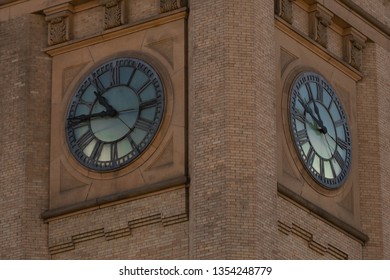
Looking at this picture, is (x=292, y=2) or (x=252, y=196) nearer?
(x=252, y=196)

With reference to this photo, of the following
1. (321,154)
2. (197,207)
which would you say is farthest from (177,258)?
(321,154)

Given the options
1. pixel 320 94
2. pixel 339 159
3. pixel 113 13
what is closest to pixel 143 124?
pixel 113 13

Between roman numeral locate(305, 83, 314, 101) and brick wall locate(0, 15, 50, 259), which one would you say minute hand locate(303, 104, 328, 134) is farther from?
brick wall locate(0, 15, 50, 259)

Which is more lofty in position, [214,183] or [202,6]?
[202,6]

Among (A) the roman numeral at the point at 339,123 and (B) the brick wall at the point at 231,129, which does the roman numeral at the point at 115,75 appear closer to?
(B) the brick wall at the point at 231,129

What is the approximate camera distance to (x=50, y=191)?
5125cm

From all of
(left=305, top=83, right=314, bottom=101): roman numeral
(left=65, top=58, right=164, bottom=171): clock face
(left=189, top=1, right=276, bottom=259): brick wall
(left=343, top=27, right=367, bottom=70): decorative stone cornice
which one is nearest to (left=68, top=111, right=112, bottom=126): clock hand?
(left=65, top=58, right=164, bottom=171): clock face

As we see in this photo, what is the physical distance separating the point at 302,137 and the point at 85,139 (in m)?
3.75

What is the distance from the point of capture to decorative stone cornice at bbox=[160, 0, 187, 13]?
166 feet

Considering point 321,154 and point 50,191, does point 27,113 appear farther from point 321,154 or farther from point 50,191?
point 321,154

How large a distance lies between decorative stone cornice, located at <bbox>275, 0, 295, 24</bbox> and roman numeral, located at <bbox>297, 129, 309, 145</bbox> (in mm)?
1984

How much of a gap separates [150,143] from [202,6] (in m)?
2.49

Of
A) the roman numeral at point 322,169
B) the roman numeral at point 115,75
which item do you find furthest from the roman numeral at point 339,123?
the roman numeral at point 115,75

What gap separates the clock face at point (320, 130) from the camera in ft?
167
